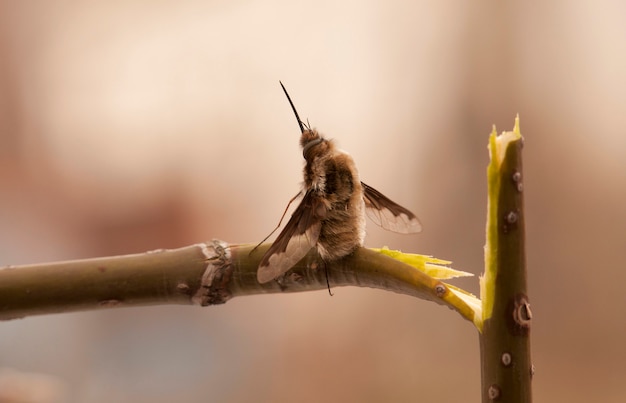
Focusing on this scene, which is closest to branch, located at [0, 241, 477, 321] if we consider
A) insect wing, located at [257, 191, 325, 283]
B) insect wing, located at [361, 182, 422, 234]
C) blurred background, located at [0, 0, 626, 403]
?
insect wing, located at [257, 191, 325, 283]

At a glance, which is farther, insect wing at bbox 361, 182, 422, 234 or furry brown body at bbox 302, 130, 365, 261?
insect wing at bbox 361, 182, 422, 234

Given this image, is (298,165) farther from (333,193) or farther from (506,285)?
(506,285)

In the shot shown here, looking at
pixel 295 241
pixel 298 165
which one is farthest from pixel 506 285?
pixel 298 165

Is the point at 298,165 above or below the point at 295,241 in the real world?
above

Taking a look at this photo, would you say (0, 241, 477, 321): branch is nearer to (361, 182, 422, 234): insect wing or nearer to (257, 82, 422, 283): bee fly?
(257, 82, 422, 283): bee fly

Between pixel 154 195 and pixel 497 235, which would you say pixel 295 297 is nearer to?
pixel 154 195
